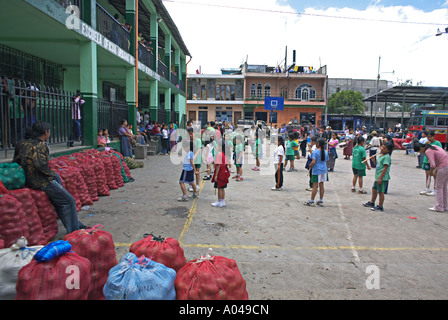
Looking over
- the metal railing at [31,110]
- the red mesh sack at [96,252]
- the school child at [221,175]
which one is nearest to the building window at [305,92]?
the metal railing at [31,110]

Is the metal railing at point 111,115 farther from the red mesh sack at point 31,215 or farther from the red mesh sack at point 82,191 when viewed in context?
the red mesh sack at point 31,215

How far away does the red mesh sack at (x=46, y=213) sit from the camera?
446 centimetres

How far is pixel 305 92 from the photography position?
148 ft

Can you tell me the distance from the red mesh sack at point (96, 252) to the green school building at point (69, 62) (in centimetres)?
463

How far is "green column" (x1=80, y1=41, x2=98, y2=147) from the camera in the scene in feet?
33.0

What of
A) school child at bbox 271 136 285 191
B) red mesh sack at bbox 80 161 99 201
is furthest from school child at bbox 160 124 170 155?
red mesh sack at bbox 80 161 99 201

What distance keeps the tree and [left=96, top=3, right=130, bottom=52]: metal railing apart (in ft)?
136

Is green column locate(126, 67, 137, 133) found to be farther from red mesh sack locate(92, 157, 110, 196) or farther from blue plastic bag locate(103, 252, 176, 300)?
blue plastic bag locate(103, 252, 176, 300)

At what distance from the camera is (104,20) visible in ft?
38.1

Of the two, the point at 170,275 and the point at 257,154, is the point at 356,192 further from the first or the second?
the point at 170,275

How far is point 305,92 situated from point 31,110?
137 ft

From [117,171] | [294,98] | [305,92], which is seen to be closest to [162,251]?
[117,171]
